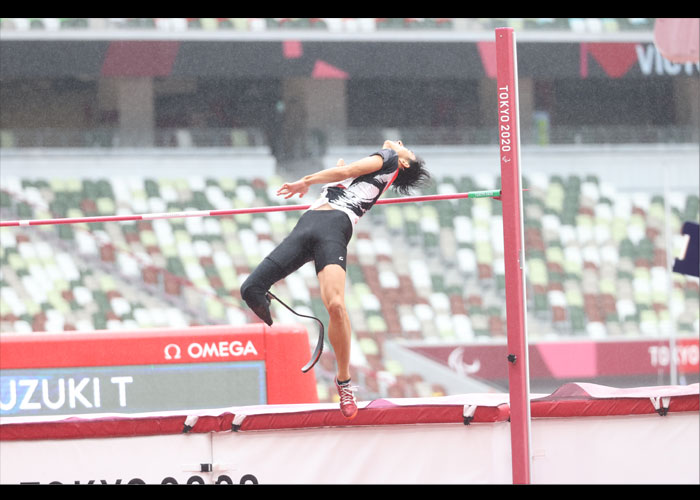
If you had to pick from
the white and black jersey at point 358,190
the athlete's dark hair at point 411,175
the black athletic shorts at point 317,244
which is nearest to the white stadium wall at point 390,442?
the black athletic shorts at point 317,244

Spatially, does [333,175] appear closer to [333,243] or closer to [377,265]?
[333,243]

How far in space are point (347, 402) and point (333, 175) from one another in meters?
0.81

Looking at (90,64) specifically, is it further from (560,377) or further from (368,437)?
(368,437)

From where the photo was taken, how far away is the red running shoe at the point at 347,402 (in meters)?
3.82

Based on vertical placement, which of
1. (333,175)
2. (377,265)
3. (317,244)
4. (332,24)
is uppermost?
(332,24)

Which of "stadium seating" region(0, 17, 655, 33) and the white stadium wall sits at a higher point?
"stadium seating" region(0, 17, 655, 33)

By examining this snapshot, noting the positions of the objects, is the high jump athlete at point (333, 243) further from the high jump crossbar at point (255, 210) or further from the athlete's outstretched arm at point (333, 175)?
the high jump crossbar at point (255, 210)

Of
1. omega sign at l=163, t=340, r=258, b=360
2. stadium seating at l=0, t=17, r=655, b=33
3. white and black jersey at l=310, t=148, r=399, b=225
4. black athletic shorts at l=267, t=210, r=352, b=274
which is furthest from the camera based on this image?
stadium seating at l=0, t=17, r=655, b=33

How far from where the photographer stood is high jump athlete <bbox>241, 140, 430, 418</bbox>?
378 cm

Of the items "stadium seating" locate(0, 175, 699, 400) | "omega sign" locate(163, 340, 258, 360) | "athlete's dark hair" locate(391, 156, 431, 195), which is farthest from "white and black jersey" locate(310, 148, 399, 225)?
"stadium seating" locate(0, 175, 699, 400)

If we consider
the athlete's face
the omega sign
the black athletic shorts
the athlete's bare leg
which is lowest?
the omega sign

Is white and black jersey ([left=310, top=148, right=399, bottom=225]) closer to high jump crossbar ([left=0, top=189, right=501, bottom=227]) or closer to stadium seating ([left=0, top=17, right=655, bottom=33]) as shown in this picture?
high jump crossbar ([left=0, top=189, right=501, bottom=227])

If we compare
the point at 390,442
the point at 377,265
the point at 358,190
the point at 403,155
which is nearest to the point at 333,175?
the point at 358,190

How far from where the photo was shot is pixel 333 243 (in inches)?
151
